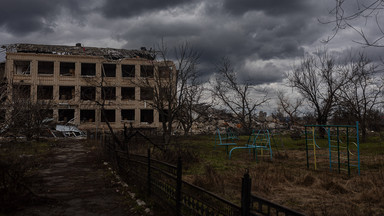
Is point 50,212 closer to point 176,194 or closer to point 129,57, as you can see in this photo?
point 176,194

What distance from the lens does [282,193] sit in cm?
679

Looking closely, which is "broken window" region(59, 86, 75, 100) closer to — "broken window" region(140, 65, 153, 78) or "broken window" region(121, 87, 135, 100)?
"broken window" region(121, 87, 135, 100)

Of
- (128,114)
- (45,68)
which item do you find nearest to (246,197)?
(128,114)

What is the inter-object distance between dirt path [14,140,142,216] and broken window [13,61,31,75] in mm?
33214

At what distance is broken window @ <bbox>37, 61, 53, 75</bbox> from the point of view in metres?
40.4

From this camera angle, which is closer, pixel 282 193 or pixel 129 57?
pixel 282 193

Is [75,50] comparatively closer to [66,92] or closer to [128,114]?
[66,92]

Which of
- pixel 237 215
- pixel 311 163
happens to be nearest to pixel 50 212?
pixel 237 215

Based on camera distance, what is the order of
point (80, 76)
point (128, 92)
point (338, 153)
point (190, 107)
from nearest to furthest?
point (338, 153)
point (190, 107)
point (80, 76)
point (128, 92)

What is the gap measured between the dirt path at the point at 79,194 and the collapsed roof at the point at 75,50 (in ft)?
99.6

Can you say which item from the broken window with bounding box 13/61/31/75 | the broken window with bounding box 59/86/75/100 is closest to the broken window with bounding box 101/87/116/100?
the broken window with bounding box 59/86/75/100

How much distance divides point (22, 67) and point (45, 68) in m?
2.85

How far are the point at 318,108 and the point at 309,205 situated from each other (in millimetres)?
22448

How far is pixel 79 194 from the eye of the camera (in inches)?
281
